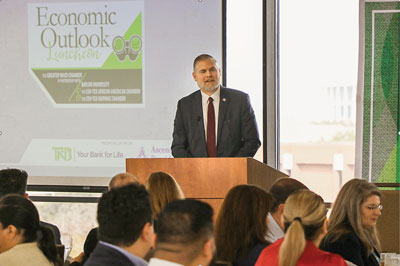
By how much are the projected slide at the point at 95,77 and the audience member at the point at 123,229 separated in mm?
4599

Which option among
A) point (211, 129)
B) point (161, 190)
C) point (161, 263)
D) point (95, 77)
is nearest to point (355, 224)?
point (161, 190)

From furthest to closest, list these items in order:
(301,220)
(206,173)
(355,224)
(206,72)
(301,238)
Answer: (206,72) → (206,173) → (355,224) → (301,220) → (301,238)

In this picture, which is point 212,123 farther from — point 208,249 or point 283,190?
point 208,249

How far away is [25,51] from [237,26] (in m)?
2.21

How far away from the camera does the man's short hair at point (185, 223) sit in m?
2.18

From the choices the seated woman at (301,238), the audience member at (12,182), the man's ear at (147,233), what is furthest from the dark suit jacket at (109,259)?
the audience member at (12,182)

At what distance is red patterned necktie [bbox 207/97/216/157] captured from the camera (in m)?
5.41

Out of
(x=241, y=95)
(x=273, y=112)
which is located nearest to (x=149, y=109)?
(x=273, y=112)

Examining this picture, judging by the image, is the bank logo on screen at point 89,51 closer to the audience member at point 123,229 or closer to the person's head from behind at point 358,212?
the person's head from behind at point 358,212

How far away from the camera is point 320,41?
26.7 ft

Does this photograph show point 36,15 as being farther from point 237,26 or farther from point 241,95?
point 241,95

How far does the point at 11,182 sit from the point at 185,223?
2502mm

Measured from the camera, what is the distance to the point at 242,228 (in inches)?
132

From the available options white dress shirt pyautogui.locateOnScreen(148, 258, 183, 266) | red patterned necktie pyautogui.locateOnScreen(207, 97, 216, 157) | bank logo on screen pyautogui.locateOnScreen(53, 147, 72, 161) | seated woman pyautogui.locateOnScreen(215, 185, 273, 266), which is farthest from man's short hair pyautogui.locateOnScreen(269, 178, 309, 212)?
bank logo on screen pyautogui.locateOnScreen(53, 147, 72, 161)
